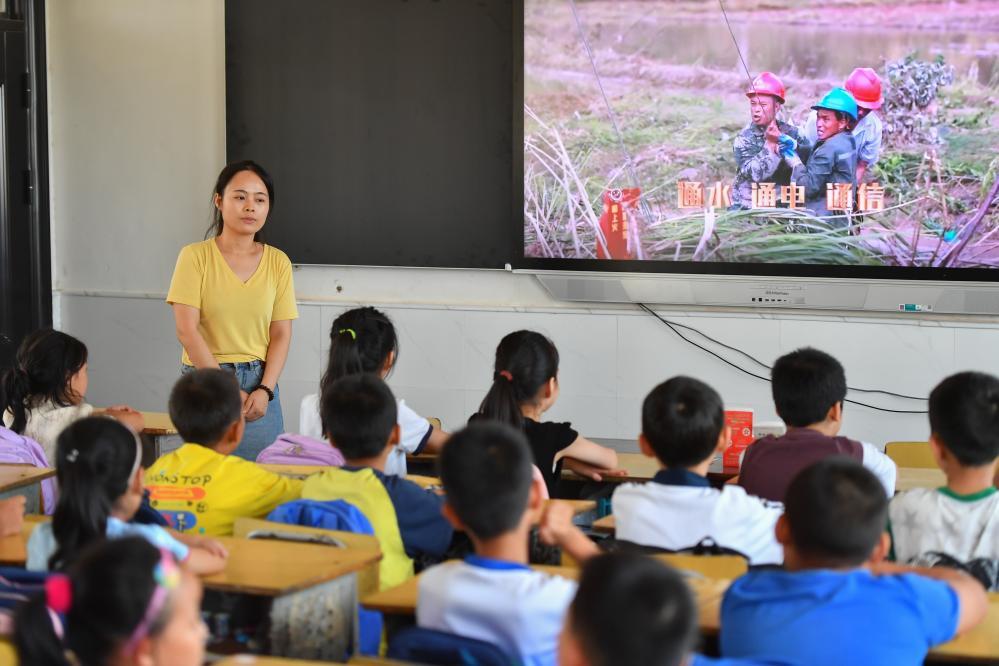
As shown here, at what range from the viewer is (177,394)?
281 cm

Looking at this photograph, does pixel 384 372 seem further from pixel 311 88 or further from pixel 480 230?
pixel 311 88

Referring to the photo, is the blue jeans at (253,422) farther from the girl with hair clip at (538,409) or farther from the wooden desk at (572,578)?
the wooden desk at (572,578)

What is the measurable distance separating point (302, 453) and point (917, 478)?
170 centimetres

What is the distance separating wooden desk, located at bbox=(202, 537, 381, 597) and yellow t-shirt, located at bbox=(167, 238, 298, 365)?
1898 millimetres

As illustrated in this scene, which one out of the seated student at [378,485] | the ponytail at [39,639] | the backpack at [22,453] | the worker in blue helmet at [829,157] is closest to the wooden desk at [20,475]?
the backpack at [22,453]

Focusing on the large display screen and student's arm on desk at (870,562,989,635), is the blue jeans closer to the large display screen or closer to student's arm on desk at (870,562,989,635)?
the large display screen

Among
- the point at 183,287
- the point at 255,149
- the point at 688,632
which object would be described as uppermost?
the point at 255,149

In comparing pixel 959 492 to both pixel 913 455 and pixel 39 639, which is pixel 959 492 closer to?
pixel 913 455

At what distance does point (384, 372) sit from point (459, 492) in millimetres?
1690

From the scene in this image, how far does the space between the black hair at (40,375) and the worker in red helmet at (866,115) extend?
312 centimetres

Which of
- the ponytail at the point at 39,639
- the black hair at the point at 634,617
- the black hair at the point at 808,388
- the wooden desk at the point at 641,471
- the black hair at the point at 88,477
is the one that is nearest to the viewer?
the black hair at the point at 634,617

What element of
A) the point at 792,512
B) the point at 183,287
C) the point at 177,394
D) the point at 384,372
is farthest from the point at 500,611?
the point at 183,287

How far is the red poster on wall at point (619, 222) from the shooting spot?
16.9 feet

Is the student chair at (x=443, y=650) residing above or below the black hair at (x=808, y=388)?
below
